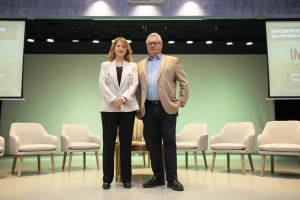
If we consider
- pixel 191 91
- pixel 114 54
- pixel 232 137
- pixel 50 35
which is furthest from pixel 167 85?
pixel 50 35

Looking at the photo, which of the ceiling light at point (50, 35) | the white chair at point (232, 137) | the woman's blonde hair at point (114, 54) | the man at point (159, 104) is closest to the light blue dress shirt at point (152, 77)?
the man at point (159, 104)

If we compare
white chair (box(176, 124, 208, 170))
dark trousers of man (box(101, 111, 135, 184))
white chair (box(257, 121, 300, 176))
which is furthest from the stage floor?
white chair (box(176, 124, 208, 170))

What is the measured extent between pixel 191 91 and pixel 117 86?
5.08 meters

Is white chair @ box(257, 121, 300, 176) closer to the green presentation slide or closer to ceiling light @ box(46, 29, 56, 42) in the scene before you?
the green presentation slide

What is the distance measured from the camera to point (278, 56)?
4551mm

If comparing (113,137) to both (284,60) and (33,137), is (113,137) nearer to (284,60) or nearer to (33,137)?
(33,137)

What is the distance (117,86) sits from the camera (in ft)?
9.53

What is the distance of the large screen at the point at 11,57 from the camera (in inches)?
172

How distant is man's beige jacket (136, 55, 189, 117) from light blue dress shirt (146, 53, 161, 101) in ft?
0.14

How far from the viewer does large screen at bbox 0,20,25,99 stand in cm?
438

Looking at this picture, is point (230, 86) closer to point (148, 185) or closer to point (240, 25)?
point (240, 25)

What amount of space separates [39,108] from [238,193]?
6328mm

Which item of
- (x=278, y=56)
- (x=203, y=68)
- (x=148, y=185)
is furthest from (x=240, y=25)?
(x=148, y=185)

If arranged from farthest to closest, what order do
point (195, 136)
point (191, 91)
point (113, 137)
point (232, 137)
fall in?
point (191, 91) < point (195, 136) < point (232, 137) < point (113, 137)
